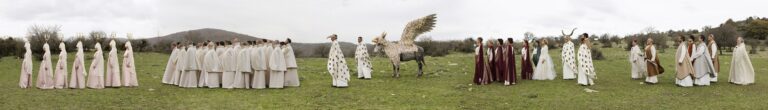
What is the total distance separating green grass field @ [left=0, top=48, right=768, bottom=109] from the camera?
13.4 metres

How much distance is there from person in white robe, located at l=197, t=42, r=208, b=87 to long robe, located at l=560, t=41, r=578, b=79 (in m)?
9.95

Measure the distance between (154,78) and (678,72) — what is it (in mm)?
15270

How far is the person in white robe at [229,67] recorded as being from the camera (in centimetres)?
1706

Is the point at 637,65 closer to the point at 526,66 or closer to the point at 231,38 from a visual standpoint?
the point at 526,66

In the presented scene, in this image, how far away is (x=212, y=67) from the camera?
1734 centimetres

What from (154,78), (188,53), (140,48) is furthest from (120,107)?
(140,48)

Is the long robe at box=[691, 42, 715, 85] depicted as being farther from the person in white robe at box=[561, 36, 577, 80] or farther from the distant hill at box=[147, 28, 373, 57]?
the distant hill at box=[147, 28, 373, 57]

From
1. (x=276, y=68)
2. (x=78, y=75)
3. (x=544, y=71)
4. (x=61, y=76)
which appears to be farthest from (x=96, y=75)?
(x=544, y=71)

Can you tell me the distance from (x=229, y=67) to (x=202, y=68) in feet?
3.36

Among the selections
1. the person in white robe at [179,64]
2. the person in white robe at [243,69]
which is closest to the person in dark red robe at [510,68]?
the person in white robe at [243,69]

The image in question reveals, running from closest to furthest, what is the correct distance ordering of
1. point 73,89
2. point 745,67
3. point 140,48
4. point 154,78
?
1. point 73,89
2. point 745,67
3. point 154,78
4. point 140,48

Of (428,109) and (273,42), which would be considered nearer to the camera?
(428,109)

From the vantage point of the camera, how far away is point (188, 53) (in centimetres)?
1823

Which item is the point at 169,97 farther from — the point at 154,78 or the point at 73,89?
the point at 154,78
